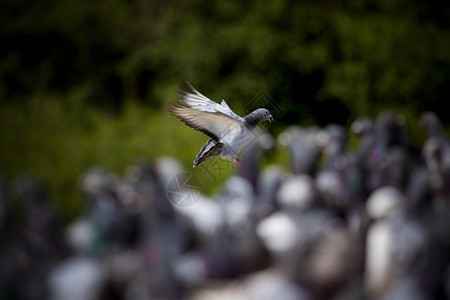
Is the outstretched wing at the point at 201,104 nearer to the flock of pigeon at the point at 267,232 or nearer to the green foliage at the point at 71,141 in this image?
the flock of pigeon at the point at 267,232

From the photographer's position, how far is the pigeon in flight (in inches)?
35.7

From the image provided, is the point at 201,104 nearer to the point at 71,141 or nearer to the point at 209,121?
the point at 209,121

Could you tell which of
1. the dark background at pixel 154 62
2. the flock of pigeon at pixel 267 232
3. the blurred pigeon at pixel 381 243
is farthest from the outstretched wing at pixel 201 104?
the dark background at pixel 154 62

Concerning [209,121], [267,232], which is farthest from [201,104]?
[267,232]

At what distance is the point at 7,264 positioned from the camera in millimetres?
2664

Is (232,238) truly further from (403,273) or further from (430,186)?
(430,186)

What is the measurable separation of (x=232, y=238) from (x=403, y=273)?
2.52 ft

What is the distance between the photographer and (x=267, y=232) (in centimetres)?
354

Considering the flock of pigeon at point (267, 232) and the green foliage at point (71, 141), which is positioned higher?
the green foliage at point (71, 141)

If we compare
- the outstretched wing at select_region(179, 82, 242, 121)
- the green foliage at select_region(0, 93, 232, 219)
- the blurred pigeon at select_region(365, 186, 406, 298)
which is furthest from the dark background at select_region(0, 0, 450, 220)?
the outstretched wing at select_region(179, 82, 242, 121)

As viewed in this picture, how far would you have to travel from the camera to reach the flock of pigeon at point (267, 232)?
2.25 meters

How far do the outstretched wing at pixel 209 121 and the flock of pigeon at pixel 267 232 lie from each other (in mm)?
178

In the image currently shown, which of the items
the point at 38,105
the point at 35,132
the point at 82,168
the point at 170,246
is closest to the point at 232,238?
the point at 170,246

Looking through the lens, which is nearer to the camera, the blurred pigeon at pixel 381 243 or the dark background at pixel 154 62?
the blurred pigeon at pixel 381 243
